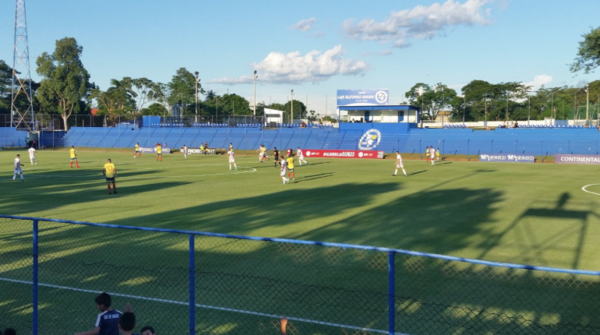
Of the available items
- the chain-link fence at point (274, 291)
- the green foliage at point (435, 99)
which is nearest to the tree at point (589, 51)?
the chain-link fence at point (274, 291)

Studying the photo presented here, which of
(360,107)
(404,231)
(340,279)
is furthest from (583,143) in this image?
(340,279)

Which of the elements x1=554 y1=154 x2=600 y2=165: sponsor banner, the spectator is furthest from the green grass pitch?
x1=554 y1=154 x2=600 y2=165: sponsor banner

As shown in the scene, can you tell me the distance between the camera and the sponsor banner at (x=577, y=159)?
4744 centimetres

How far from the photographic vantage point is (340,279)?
10.5 metres

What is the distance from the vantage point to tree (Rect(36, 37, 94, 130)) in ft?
303

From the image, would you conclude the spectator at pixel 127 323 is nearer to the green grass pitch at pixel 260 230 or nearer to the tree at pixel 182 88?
the green grass pitch at pixel 260 230

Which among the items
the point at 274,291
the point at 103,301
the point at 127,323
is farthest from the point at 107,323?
the point at 274,291

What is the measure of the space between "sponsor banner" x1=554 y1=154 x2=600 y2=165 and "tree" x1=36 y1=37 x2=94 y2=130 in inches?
3217

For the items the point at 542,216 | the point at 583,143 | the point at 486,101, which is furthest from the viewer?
the point at 486,101

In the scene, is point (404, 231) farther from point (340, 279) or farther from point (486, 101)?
point (486, 101)

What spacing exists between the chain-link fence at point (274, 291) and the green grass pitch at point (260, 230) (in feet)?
0.19

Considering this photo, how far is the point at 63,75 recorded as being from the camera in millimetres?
92875

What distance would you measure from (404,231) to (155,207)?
10.3 metres

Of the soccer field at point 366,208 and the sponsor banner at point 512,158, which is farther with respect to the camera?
the sponsor banner at point 512,158
